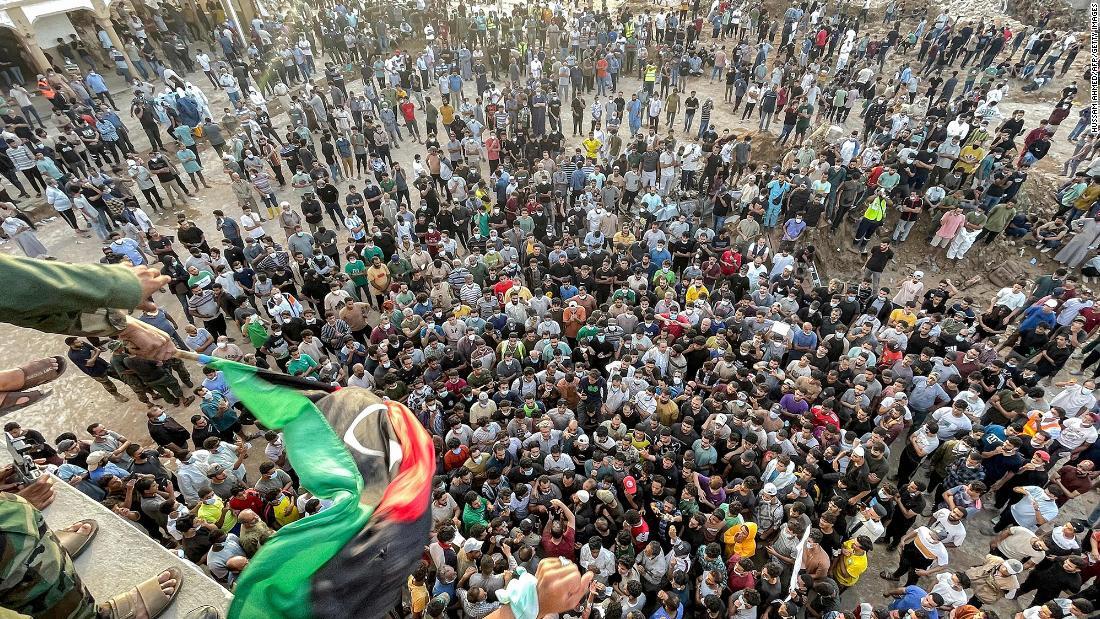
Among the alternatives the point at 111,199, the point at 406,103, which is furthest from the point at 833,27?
the point at 111,199

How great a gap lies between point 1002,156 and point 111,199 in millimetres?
24126

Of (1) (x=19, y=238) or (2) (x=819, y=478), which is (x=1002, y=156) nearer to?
(2) (x=819, y=478)

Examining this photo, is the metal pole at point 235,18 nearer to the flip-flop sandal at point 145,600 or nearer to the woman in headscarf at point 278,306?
the woman in headscarf at point 278,306

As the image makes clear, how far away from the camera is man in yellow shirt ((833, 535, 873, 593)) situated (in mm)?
7516

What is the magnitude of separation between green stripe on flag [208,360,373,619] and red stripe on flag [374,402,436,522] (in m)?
0.13

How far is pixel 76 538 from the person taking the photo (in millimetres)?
4492

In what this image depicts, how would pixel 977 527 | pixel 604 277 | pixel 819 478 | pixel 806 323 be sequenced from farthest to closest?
pixel 604 277 → pixel 806 323 → pixel 977 527 → pixel 819 478

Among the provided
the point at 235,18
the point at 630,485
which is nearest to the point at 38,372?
the point at 630,485

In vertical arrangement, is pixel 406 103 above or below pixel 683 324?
above

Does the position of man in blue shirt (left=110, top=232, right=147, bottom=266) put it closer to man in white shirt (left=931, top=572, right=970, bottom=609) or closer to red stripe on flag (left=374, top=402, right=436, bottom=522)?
red stripe on flag (left=374, top=402, right=436, bottom=522)

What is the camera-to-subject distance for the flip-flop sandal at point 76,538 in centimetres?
443

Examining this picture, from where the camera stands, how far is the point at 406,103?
19938 millimetres

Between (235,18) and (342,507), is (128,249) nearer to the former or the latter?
(342,507)

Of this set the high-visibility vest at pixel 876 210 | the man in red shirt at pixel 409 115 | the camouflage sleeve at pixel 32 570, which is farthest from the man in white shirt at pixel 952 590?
the man in red shirt at pixel 409 115
